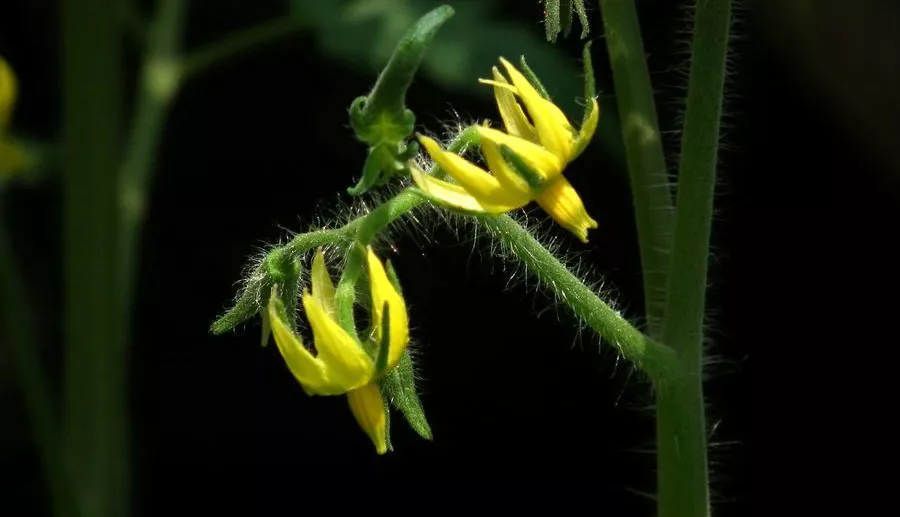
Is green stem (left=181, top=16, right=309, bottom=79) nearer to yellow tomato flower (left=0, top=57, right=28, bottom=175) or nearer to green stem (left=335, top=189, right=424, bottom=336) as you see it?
yellow tomato flower (left=0, top=57, right=28, bottom=175)

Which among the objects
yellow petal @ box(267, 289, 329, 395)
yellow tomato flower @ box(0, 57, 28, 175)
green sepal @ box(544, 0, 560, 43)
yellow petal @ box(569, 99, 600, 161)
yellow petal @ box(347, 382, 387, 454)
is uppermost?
yellow tomato flower @ box(0, 57, 28, 175)

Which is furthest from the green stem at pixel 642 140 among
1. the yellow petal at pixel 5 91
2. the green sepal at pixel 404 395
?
the yellow petal at pixel 5 91

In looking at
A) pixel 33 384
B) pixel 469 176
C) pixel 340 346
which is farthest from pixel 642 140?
pixel 33 384

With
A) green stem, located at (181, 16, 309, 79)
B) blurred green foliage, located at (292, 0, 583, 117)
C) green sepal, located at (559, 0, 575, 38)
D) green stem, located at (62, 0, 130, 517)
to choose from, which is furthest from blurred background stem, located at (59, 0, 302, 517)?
green sepal, located at (559, 0, 575, 38)

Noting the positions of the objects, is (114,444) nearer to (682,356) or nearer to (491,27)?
(491,27)

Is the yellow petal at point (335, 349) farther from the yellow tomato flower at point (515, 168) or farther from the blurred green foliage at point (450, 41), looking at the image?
the blurred green foliage at point (450, 41)
